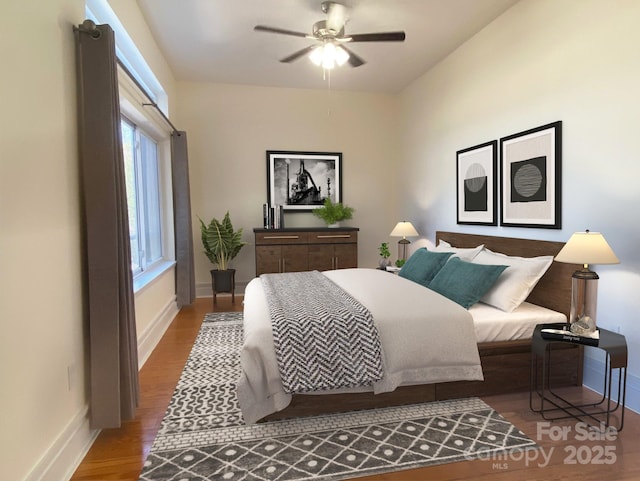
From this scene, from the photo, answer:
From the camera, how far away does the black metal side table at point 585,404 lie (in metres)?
2.20

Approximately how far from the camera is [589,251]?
7.54ft

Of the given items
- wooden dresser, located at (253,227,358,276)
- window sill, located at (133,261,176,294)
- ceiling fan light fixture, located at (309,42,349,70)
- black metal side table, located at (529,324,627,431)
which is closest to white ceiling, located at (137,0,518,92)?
ceiling fan light fixture, located at (309,42,349,70)

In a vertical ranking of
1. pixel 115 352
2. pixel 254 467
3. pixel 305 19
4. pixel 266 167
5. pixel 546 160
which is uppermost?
pixel 305 19

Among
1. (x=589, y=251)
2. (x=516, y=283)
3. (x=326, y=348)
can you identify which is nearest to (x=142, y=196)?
(x=326, y=348)

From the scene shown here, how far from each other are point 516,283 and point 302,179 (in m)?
3.70

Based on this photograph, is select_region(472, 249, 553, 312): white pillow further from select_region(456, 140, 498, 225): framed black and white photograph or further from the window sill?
the window sill

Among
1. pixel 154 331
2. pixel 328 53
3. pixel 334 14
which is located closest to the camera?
pixel 334 14

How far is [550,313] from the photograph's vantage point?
282 centimetres

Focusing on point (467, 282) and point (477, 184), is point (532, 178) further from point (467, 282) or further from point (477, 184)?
point (467, 282)

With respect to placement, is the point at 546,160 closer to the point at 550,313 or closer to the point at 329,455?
the point at 550,313

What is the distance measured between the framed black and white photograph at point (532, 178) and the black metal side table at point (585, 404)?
3.34 ft

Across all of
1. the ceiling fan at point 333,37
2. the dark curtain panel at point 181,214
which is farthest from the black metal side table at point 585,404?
the dark curtain panel at point 181,214

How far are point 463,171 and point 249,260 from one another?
3.27 meters

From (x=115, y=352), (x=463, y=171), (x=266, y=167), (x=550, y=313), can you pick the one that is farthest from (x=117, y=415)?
(x=266, y=167)
